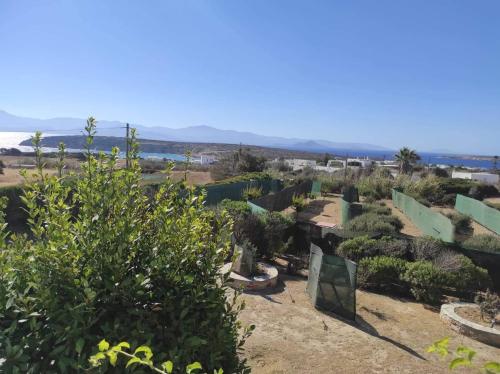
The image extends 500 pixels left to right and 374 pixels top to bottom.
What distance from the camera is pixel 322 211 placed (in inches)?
870

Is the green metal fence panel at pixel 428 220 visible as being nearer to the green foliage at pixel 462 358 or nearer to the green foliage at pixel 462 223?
the green foliage at pixel 462 223

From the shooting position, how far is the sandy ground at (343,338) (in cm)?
539

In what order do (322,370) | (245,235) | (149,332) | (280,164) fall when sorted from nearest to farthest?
(149,332), (322,370), (245,235), (280,164)

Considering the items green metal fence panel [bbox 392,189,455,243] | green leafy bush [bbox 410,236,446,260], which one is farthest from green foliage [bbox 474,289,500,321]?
green metal fence panel [bbox 392,189,455,243]

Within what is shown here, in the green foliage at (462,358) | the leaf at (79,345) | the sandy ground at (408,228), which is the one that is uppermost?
the green foliage at (462,358)

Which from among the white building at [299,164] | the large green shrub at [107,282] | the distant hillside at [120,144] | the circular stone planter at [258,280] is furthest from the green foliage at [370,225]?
the white building at [299,164]

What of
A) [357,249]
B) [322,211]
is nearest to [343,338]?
[357,249]

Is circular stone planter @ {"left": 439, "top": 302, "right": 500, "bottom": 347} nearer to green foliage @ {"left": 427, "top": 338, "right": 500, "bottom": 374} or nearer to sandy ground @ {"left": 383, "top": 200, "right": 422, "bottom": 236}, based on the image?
green foliage @ {"left": 427, "top": 338, "right": 500, "bottom": 374}

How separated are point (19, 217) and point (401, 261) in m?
13.0

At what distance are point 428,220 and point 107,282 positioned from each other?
15654mm

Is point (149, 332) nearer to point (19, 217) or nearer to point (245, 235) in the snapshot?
point (245, 235)

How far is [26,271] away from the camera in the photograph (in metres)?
2.17

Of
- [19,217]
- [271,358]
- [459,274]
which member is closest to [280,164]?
[19,217]

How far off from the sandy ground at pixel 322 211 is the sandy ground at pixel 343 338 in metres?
10.5
